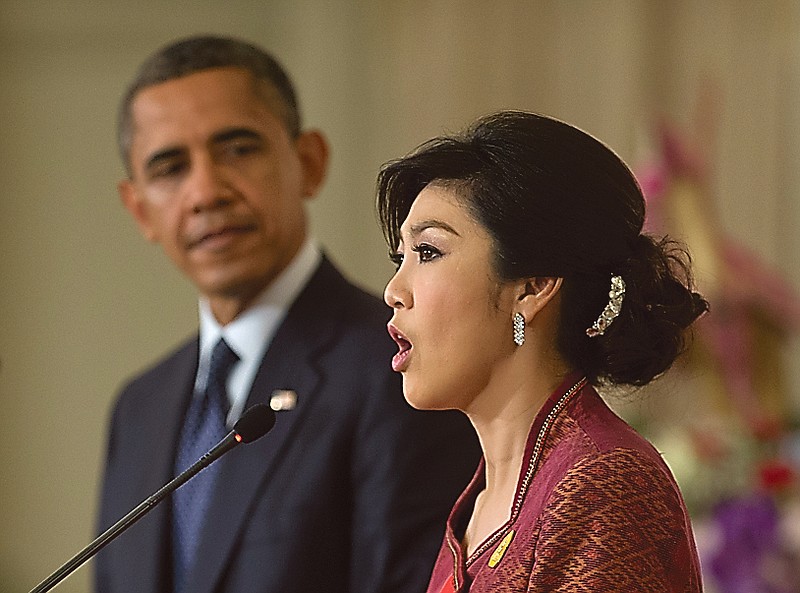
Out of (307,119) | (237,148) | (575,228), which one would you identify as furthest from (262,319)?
(307,119)

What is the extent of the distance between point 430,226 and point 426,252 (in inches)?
1.0

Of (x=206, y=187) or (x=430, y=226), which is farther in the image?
(x=206, y=187)

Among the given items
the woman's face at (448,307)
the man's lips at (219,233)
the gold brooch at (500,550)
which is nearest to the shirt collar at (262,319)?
the man's lips at (219,233)

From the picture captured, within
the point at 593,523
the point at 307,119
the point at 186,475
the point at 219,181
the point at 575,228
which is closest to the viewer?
the point at 593,523

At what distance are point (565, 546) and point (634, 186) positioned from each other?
373 mm

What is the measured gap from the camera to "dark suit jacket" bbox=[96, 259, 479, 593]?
1921mm

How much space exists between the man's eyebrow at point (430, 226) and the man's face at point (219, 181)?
0.79m

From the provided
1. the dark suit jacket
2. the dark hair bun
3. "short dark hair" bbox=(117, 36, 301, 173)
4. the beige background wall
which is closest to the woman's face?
the dark hair bun

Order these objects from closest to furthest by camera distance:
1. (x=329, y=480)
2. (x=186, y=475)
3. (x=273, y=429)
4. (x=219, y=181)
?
(x=186, y=475) < (x=329, y=480) < (x=273, y=429) < (x=219, y=181)

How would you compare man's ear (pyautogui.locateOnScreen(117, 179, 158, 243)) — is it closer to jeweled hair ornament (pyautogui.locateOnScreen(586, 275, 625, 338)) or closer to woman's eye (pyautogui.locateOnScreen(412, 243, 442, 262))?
woman's eye (pyautogui.locateOnScreen(412, 243, 442, 262))

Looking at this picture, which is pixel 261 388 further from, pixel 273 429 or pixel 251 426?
pixel 251 426

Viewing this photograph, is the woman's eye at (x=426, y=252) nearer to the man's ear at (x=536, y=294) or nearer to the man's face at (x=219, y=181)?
the man's ear at (x=536, y=294)

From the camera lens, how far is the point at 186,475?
147 centimetres

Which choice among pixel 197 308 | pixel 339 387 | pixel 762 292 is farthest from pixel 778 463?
pixel 197 308
